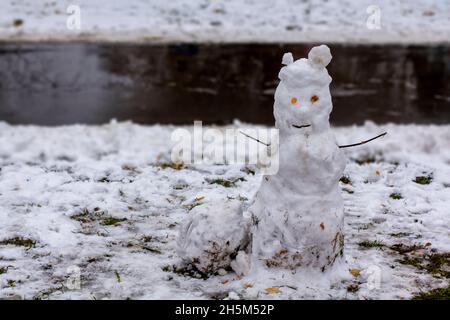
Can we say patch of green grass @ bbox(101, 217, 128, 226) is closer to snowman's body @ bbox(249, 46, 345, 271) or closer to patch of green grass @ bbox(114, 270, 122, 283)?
patch of green grass @ bbox(114, 270, 122, 283)

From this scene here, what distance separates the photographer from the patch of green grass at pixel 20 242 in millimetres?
4734

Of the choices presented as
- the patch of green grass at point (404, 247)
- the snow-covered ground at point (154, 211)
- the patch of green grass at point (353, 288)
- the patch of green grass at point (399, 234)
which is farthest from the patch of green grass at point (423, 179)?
the patch of green grass at point (353, 288)

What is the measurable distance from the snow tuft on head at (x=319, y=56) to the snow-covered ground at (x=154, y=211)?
140 centimetres

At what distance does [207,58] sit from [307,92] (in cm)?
780

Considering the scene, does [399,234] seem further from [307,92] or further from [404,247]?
[307,92]

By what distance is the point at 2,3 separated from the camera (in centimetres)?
1420

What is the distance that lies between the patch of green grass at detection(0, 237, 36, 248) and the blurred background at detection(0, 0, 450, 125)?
12.5 feet

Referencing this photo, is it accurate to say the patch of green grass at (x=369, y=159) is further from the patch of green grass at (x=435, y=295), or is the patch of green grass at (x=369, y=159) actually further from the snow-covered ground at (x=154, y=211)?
the patch of green grass at (x=435, y=295)

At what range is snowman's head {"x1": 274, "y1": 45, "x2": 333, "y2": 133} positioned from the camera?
3.89 metres

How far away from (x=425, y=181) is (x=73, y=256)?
3629 mm

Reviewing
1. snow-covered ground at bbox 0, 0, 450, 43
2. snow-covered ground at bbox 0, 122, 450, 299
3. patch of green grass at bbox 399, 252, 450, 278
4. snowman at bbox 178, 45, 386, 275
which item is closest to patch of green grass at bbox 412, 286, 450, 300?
snow-covered ground at bbox 0, 122, 450, 299

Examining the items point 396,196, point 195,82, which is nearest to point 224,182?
point 396,196
